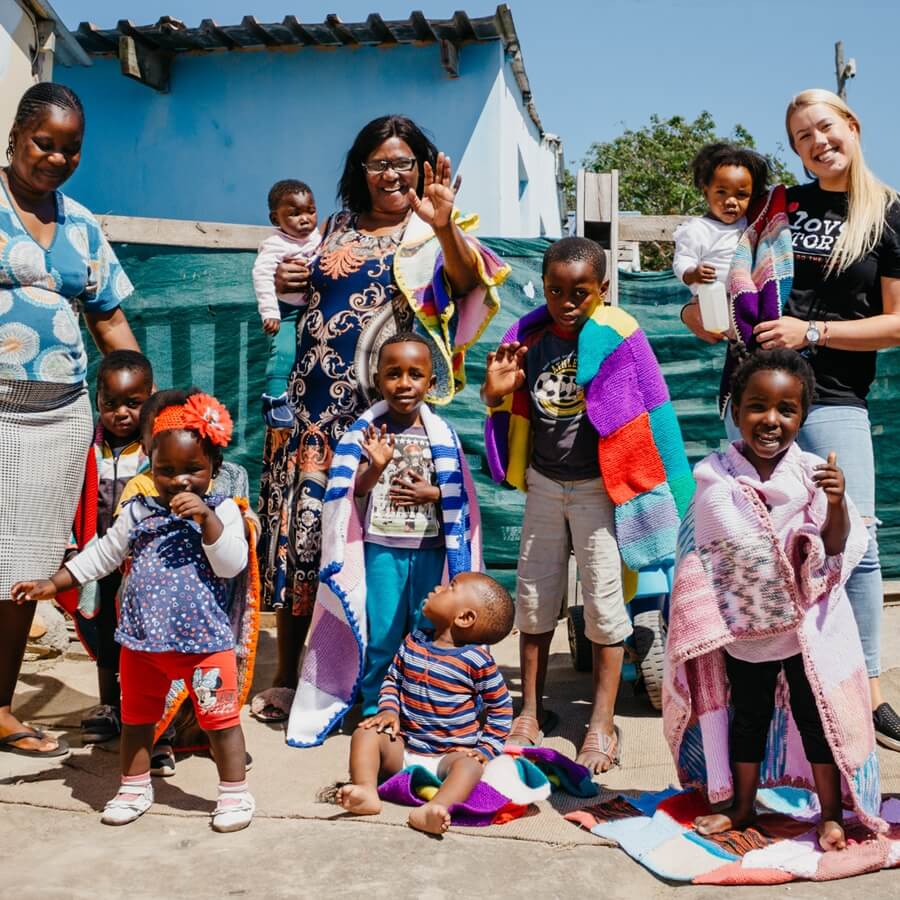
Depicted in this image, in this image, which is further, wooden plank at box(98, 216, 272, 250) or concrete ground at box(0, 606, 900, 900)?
wooden plank at box(98, 216, 272, 250)

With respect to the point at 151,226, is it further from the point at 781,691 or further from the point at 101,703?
the point at 781,691

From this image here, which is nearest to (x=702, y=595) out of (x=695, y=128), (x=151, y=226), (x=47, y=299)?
(x=47, y=299)

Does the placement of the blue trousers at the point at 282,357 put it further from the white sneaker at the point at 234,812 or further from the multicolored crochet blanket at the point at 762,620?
the multicolored crochet blanket at the point at 762,620

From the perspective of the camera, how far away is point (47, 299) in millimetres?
3459

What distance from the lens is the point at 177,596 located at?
3029mm

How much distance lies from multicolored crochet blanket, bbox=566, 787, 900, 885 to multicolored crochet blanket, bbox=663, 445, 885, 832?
0.10 m

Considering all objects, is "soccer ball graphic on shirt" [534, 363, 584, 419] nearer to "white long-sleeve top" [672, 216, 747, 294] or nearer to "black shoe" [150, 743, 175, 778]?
"white long-sleeve top" [672, 216, 747, 294]

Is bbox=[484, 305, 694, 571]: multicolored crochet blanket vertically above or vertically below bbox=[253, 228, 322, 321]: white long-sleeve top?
below

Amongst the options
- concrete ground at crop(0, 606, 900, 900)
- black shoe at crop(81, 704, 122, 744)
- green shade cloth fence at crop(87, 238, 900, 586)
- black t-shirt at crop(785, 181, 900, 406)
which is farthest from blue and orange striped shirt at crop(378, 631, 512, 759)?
green shade cloth fence at crop(87, 238, 900, 586)

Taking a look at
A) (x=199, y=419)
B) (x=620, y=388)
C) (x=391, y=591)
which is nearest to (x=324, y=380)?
(x=391, y=591)

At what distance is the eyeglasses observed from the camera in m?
3.88

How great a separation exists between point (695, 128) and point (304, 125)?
37.8 feet

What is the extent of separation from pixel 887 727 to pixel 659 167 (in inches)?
684

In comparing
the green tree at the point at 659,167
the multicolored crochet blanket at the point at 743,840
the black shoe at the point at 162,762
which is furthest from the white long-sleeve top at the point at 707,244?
the green tree at the point at 659,167
